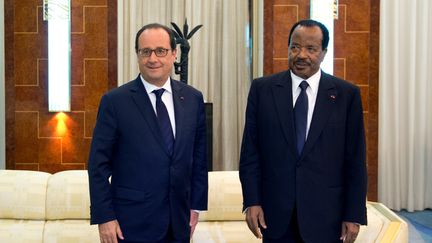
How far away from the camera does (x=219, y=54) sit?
6367 mm

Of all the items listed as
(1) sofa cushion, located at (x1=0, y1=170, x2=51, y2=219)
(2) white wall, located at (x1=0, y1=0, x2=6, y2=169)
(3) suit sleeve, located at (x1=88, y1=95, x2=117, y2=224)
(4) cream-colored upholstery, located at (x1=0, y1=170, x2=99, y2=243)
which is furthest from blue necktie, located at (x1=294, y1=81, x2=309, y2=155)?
(2) white wall, located at (x1=0, y1=0, x2=6, y2=169)

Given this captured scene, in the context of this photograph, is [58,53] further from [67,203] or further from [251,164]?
[251,164]

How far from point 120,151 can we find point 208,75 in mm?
4533

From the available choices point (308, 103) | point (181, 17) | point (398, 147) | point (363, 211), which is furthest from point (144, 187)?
point (181, 17)

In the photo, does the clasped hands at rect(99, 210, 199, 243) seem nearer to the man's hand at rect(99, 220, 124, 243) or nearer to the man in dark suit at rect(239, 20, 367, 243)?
the man's hand at rect(99, 220, 124, 243)

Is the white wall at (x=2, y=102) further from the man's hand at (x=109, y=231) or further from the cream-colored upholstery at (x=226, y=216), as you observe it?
the man's hand at (x=109, y=231)

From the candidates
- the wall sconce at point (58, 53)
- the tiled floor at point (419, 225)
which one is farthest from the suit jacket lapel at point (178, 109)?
the wall sconce at point (58, 53)

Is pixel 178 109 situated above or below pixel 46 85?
below

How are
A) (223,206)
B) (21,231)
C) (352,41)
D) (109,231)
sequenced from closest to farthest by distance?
(109,231)
(21,231)
(223,206)
(352,41)

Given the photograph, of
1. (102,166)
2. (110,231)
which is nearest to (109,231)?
(110,231)

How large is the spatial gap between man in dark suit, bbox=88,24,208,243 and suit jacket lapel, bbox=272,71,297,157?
0.32 meters

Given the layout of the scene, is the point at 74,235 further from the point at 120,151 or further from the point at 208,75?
the point at 208,75

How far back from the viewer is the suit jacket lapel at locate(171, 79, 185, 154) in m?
1.87

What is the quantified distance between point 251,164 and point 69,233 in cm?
92
